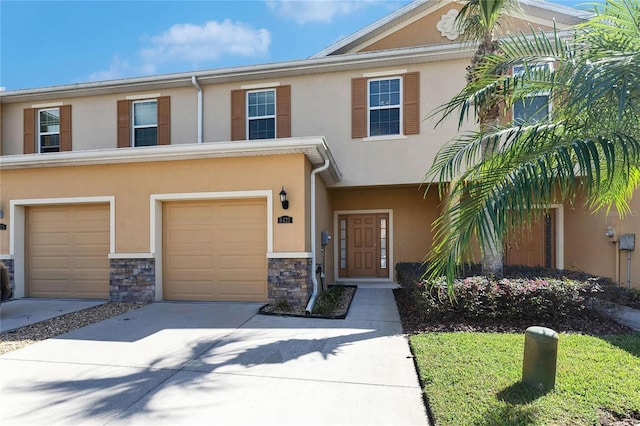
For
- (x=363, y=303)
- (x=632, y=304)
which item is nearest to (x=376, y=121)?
(x=363, y=303)

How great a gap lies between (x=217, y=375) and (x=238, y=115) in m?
7.66

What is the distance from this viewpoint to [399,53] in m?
9.02

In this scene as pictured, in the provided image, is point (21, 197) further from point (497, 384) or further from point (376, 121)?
point (497, 384)

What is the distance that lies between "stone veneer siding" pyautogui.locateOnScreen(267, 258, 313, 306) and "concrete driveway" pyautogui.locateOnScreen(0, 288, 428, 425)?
3.08ft

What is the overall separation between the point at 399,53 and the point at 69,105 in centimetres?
1005

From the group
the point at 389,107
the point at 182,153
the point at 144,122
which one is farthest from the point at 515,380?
the point at 144,122

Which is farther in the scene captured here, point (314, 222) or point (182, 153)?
point (314, 222)

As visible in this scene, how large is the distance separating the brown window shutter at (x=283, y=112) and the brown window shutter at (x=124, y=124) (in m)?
4.58

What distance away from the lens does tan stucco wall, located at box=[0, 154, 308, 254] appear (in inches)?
283

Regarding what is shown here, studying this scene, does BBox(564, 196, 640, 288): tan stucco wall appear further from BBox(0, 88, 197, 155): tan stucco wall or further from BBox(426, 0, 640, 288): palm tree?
BBox(0, 88, 197, 155): tan stucco wall

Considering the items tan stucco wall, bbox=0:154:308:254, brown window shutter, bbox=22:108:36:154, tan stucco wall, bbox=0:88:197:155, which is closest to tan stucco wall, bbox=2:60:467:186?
tan stucco wall, bbox=0:88:197:155

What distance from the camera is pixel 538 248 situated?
412 inches

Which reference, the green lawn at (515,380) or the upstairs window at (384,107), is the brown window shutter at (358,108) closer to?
the upstairs window at (384,107)

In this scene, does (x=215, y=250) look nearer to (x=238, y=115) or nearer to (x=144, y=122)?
(x=238, y=115)
